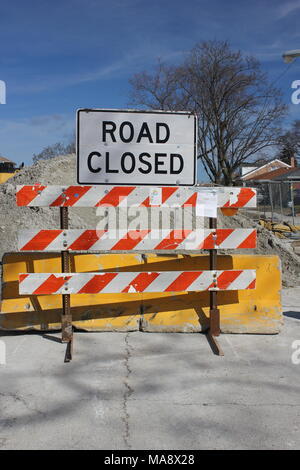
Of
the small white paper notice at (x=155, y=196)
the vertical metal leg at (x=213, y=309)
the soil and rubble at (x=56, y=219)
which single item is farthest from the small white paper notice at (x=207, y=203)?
the soil and rubble at (x=56, y=219)

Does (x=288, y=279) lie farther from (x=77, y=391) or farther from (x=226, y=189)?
(x=77, y=391)

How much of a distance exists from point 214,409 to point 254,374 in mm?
876

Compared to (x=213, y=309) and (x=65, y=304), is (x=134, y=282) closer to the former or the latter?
(x=65, y=304)

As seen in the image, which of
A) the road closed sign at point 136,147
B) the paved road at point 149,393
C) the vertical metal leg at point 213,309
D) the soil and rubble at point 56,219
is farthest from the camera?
the soil and rubble at point 56,219

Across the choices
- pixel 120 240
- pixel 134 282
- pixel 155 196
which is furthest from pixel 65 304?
pixel 155 196

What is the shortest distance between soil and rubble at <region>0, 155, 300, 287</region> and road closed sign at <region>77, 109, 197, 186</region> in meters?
4.20

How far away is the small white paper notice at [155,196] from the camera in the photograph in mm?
5344

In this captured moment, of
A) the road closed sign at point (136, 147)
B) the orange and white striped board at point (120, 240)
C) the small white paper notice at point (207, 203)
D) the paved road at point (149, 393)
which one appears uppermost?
the road closed sign at point (136, 147)

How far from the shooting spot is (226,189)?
17.9ft

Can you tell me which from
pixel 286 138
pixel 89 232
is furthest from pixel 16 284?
pixel 286 138

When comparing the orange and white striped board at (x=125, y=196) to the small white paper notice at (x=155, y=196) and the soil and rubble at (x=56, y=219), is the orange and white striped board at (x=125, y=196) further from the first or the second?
the soil and rubble at (x=56, y=219)

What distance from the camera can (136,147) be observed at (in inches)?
209

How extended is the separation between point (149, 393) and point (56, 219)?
8212 mm

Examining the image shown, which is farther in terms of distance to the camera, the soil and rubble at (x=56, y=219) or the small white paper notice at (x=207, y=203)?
the soil and rubble at (x=56, y=219)
